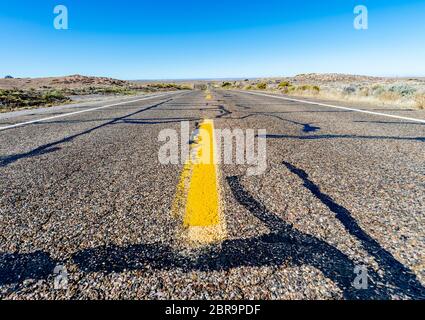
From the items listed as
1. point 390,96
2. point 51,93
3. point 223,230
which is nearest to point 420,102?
point 390,96

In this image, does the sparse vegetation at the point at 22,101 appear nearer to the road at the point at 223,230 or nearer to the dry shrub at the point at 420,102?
the road at the point at 223,230

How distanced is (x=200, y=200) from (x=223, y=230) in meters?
0.44

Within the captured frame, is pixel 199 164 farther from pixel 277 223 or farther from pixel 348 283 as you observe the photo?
pixel 348 283

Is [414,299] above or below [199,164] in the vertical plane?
below

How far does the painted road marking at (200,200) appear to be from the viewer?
149 centimetres

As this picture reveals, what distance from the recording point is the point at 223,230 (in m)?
1.51

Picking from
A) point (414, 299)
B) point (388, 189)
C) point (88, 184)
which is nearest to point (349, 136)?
point (388, 189)

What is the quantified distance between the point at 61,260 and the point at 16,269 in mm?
182

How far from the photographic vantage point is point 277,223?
5.22 feet

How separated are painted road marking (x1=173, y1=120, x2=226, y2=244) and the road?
2 centimetres

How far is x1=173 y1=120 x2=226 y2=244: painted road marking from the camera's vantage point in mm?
1492

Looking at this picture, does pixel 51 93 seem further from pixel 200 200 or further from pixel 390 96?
pixel 200 200

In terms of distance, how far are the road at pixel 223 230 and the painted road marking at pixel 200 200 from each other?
2 cm

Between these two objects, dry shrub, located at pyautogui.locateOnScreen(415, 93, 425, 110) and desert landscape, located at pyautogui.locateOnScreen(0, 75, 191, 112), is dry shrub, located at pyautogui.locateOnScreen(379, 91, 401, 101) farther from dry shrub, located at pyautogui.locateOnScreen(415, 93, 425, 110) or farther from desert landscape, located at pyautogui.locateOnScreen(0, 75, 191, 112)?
desert landscape, located at pyautogui.locateOnScreen(0, 75, 191, 112)
